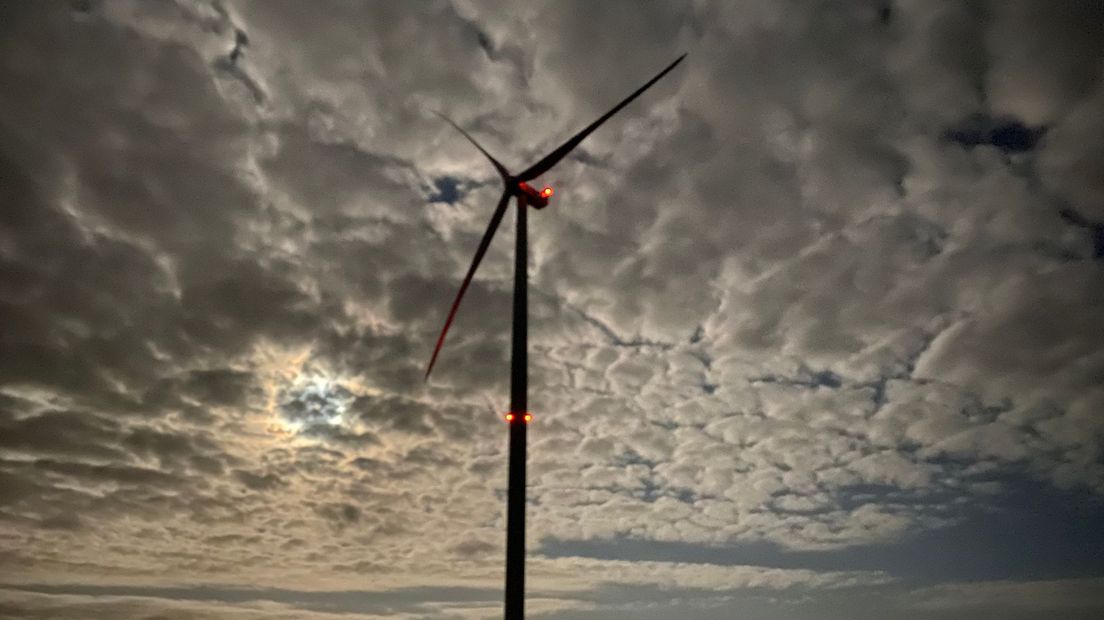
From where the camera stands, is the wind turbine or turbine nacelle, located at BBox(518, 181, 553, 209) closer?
the wind turbine

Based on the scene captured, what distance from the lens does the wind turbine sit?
23.7 m

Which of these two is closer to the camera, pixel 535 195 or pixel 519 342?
pixel 519 342

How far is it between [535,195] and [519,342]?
12973mm

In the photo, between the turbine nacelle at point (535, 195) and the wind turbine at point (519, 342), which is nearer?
the wind turbine at point (519, 342)

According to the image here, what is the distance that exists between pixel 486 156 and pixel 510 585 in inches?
1081

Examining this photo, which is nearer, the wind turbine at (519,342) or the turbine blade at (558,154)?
the wind turbine at (519,342)

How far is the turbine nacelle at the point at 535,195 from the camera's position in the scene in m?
37.0

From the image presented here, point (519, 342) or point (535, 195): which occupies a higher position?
point (535, 195)

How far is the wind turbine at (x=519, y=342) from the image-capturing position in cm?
2367

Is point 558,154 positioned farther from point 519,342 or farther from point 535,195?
point 519,342

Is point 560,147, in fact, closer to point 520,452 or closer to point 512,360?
point 512,360

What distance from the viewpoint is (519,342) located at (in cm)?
2788

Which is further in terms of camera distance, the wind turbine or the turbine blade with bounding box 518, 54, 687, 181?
the turbine blade with bounding box 518, 54, 687, 181

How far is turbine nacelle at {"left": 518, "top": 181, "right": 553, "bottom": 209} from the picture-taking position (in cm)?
3703
